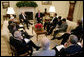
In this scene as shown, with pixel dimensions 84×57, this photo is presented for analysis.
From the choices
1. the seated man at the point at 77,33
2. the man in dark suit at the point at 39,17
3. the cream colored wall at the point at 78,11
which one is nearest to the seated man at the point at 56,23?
the seated man at the point at 77,33

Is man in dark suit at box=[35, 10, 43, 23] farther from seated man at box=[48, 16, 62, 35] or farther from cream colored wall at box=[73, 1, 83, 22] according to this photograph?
cream colored wall at box=[73, 1, 83, 22]

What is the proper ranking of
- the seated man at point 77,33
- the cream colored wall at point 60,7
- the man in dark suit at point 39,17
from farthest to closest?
the cream colored wall at point 60,7
the man in dark suit at point 39,17
the seated man at point 77,33

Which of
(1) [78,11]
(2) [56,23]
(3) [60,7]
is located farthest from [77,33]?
(3) [60,7]

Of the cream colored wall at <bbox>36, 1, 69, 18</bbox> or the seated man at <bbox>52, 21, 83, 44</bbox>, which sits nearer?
the seated man at <bbox>52, 21, 83, 44</bbox>

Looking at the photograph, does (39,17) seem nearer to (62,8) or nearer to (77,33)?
(62,8)

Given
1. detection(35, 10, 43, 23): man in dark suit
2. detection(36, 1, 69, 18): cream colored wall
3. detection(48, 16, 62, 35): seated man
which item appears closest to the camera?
detection(48, 16, 62, 35): seated man

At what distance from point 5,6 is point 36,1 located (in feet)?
6.77

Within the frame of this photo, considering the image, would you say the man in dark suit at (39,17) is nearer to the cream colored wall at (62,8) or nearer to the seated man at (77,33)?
the cream colored wall at (62,8)

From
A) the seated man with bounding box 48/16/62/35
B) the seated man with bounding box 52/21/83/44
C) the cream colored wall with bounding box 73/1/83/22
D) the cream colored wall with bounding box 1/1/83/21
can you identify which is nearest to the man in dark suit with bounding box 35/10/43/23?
the cream colored wall with bounding box 1/1/83/21

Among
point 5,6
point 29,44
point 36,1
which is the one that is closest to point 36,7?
point 36,1

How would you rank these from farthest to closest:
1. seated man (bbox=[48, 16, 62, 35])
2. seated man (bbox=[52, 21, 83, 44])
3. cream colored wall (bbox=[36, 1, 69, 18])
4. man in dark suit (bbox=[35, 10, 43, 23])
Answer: cream colored wall (bbox=[36, 1, 69, 18]) < man in dark suit (bbox=[35, 10, 43, 23]) < seated man (bbox=[48, 16, 62, 35]) < seated man (bbox=[52, 21, 83, 44])

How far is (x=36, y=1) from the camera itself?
771cm

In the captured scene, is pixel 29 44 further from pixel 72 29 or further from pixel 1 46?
pixel 72 29

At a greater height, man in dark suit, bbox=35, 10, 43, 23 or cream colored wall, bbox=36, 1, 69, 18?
cream colored wall, bbox=36, 1, 69, 18
